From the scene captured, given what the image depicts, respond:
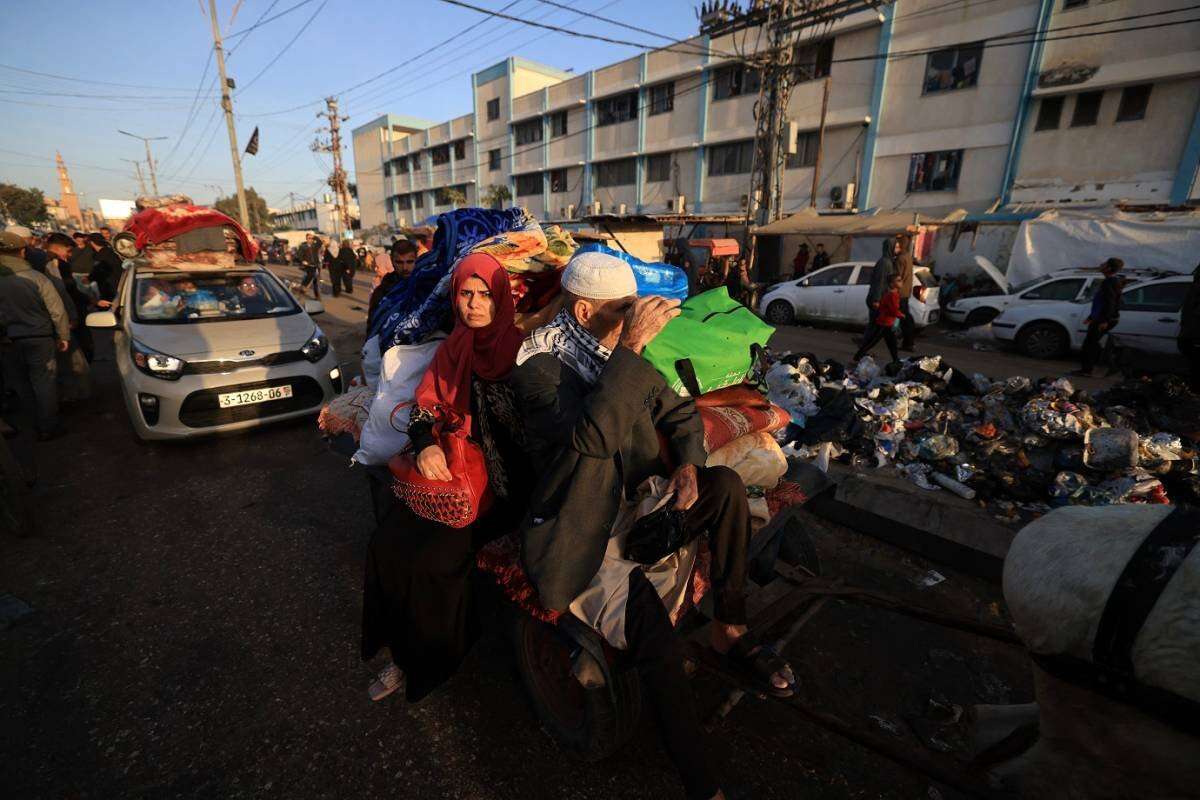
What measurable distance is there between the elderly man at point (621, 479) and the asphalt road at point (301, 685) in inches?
18.4

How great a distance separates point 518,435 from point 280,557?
2.34 metres

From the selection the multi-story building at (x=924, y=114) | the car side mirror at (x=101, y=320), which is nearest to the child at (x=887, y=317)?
the car side mirror at (x=101, y=320)

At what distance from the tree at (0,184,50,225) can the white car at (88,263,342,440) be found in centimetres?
6852

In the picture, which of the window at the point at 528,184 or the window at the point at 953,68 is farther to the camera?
the window at the point at 528,184

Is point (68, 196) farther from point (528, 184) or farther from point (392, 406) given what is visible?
point (392, 406)

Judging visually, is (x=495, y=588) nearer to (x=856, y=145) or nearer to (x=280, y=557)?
(x=280, y=557)

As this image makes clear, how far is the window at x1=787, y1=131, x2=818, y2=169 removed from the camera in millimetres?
21609

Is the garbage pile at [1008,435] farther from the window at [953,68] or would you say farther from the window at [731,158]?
the window at [731,158]

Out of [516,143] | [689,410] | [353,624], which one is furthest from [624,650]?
[516,143]

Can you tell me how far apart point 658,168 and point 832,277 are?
55.7 feet

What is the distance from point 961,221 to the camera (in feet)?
55.3

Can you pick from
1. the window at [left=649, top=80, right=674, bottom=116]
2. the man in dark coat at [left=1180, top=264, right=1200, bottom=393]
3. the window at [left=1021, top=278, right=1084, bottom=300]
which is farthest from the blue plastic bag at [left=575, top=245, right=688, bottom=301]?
the window at [left=649, top=80, right=674, bottom=116]

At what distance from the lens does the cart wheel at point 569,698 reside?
1917 mm

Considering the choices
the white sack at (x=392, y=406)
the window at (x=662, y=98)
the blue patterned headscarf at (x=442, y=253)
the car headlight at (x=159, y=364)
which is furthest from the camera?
the window at (x=662, y=98)
